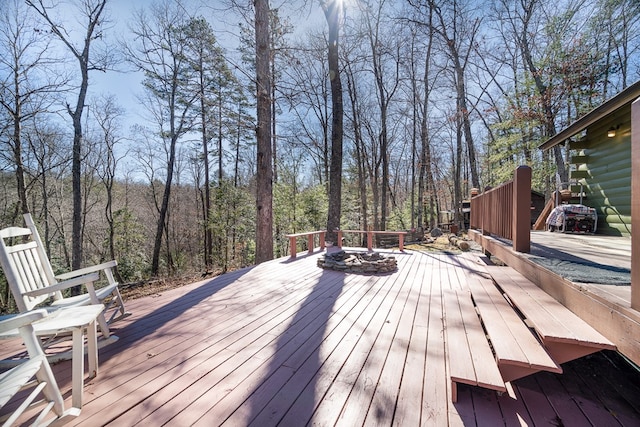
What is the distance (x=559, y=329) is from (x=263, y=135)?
5179 millimetres

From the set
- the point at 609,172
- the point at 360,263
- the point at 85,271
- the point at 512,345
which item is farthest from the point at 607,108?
the point at 85,271

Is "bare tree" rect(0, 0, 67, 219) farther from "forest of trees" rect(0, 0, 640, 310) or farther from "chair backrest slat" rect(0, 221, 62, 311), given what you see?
"chair backrest slat" rect(0, 221, 62, 311)

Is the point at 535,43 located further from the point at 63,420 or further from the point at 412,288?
the point at 63,420

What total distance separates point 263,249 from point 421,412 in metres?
4.51

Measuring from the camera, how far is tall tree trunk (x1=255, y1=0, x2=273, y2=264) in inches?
204

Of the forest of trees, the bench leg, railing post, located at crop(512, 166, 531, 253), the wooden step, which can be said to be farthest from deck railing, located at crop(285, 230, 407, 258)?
the bench leg

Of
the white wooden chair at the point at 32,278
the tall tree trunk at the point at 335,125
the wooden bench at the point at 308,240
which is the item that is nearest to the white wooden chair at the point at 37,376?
the white wooden chair at the point at 32,278

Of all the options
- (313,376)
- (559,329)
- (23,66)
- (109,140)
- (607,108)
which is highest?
(23,66)

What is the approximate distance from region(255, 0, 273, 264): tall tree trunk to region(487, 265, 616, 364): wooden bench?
438cm

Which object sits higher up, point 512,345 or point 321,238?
point 321,238

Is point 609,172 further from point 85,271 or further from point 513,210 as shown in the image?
point 85,271

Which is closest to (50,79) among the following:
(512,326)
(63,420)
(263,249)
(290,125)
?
(263,249)

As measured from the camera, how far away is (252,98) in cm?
1027

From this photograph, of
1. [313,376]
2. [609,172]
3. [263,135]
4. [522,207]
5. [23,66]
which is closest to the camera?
[313,376]
